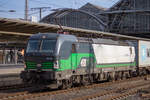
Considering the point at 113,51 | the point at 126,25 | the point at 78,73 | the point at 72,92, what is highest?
the point at 126,25

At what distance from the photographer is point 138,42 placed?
23.3 metres

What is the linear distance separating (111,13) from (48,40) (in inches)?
2938

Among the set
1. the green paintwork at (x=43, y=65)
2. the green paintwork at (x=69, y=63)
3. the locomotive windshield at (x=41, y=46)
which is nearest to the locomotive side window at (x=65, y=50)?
the green paintwork at (x=69, y=63)

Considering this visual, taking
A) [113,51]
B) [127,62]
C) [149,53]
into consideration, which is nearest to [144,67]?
[149,53]

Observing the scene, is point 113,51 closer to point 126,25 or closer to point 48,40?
point 48,40

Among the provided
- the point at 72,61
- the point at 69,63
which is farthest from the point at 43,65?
the point at 72,61

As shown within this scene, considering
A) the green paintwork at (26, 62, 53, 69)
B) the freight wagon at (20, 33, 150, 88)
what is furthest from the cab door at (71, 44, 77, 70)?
the green paintwork at (26, 62, 53, 69)

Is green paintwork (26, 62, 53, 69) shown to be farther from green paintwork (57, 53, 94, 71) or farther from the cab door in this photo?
the cab door

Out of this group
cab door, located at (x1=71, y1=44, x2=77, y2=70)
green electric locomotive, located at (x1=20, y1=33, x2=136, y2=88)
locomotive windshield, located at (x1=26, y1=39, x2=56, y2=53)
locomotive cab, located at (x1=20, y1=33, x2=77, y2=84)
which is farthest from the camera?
cab door, located at (x1=71, y1=44, x2=77, y2=70)

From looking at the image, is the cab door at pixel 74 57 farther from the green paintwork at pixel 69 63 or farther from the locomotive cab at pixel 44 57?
the locomotive cab at pixel 44 57

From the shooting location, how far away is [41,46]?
1402 cm

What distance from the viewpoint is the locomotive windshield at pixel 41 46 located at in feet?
45.1

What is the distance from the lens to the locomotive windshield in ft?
45.1

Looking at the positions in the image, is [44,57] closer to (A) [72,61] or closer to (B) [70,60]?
(B) [70,60]
